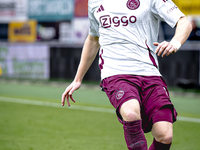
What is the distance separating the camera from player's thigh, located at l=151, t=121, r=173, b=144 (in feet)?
11.3

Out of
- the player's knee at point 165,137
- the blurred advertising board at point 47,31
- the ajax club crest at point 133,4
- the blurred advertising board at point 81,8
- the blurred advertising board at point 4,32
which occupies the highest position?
the ajax club crest at point 133,4

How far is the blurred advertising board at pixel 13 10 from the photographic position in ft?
59.9

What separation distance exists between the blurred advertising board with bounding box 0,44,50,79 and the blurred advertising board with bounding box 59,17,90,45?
85 centimetres

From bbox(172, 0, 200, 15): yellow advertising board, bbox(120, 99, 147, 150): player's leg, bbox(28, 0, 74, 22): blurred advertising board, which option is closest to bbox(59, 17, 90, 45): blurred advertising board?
bbox(28, 0, 74, 22): blurred advertising board

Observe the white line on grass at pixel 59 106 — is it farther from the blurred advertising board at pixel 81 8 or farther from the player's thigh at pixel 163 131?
the blurred advertising board at pixel 81 8

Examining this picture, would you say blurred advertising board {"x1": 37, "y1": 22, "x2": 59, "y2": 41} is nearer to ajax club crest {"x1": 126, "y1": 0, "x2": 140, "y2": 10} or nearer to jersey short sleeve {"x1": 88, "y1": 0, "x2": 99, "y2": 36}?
jersey short sleeve {"x1": 88, "y1": 0, "x2": 99, "y2": 36}

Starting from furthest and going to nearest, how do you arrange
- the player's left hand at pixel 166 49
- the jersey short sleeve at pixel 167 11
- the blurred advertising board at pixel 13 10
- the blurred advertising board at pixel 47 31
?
the blurred advertising board at pixel 13 10 < the blurred advertising board at pixel 47 31 < the jersey short sleeve at pixel 167 11 < the player's left hand at pixel 166 49

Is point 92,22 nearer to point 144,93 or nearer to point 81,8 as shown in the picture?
point 144,93

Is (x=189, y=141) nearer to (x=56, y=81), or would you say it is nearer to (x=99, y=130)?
(x=99, y=130)

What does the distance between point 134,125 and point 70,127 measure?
412cm

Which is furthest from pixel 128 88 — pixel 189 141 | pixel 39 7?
pixel 39 7

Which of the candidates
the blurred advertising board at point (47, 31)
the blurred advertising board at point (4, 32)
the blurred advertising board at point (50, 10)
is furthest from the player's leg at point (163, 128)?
the blurred advertising board at point (4, 32)

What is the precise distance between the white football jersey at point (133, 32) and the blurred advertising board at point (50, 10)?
1299 centimetres

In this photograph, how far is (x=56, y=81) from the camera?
1655cm
